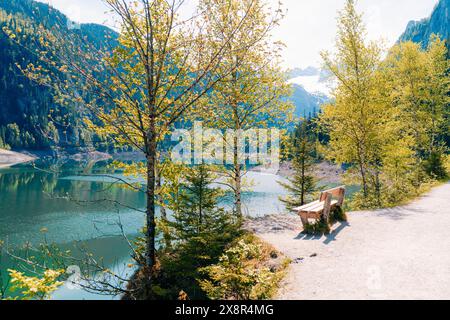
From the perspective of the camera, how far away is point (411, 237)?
10.9m

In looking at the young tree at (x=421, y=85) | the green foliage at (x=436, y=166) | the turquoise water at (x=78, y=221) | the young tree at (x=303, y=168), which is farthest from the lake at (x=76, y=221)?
the young tree at (x=421, y=85)

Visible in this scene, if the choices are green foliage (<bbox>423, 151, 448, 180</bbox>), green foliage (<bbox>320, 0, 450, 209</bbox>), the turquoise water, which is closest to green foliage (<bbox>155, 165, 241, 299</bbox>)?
the turquoise water

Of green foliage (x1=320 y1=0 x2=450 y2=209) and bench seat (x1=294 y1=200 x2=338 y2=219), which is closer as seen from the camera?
bench seat (x1=294 y1=200 x2=338 y2=219)

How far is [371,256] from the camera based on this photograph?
9250 millimetres

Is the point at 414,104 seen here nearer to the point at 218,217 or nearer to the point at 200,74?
the point at 218,217

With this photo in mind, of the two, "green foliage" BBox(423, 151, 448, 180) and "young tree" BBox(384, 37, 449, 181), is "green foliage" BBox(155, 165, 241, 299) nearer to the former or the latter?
"green foliage" BBox(423, 151, 448, 180)

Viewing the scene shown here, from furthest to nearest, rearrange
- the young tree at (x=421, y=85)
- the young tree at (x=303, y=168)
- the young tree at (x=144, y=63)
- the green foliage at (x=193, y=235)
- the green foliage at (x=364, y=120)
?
the young tree at (x=421, y=85) → the young tree at (x=303, y=168) → the green foliage at (x=364, y=120) → the green foliage at (x=193, y=235) → the young tree at (x=144, y=63)

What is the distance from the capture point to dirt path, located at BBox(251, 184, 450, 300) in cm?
702

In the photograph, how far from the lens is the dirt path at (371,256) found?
7.02 metres

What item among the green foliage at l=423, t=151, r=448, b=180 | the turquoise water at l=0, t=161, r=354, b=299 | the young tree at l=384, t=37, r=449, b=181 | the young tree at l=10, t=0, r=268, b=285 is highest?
the young tree at l=384, t=37, r=449, b=181

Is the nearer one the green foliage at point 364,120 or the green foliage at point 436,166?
the green foliage at point 364,120

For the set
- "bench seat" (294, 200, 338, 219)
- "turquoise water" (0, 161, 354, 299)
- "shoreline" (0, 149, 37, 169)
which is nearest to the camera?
"bench seat" (294, 200, 338, 219)

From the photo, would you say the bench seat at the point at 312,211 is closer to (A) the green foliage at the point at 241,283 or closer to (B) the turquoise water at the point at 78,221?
(A) the green foliage at the point at 241,283
